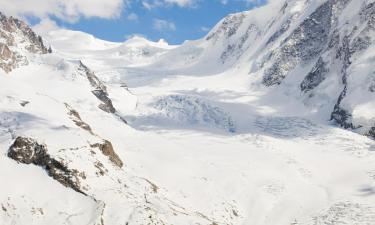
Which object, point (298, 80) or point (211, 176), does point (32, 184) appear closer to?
point (211, 176)

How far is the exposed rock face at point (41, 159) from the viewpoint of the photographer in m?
51.5

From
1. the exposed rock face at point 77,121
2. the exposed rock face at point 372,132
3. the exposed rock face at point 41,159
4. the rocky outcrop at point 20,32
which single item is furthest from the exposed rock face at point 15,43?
the exposed rock face at point 372,132

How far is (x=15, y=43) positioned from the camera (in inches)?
4904

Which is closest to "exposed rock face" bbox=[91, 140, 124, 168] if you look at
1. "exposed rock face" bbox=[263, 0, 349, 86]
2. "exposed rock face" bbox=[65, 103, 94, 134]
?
"exposed rock face" bbox=[65, 103, 94, 134]

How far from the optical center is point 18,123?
6159cm

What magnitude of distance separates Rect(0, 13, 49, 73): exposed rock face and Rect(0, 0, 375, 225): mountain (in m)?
0.36

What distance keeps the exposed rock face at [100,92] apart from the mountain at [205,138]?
0.32 metres

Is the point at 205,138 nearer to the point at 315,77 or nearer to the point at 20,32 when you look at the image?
the point at 20,32

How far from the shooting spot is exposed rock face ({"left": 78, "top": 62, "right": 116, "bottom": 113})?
110 meters

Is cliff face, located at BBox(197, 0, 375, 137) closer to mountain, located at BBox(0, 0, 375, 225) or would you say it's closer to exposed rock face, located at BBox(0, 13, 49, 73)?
mountain, located at BBox(0, 0, 375, 225)

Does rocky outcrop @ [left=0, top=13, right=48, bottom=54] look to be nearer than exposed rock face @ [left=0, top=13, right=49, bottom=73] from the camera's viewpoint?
No

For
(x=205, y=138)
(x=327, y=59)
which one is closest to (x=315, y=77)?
(x=327, y=59)

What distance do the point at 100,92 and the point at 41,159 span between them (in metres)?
63.8

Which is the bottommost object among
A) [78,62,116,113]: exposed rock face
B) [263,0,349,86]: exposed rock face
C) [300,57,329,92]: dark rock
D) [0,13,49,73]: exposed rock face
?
[78,62,116,113]: exposed rock face
